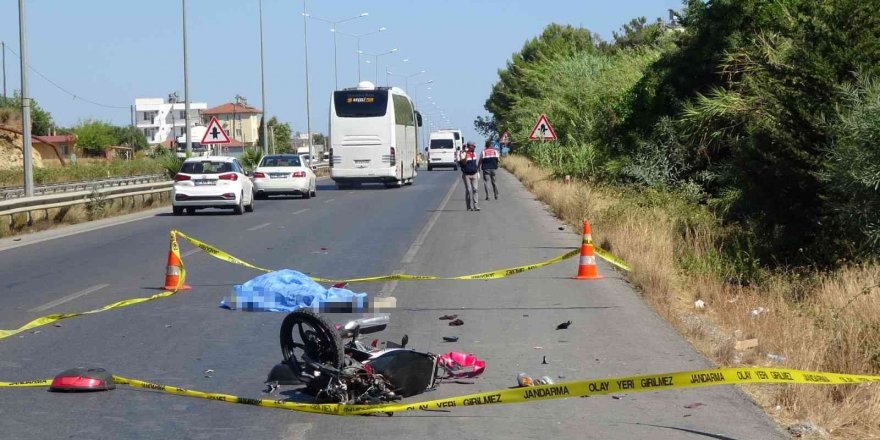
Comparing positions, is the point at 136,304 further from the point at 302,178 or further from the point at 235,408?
the point at 302,178

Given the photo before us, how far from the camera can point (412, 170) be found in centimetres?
5222

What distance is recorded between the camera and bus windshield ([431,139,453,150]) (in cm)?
8069

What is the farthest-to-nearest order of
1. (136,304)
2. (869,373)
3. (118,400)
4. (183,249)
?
(183,249) < (136,304) < (869,373) < (118,400)

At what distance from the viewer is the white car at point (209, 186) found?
2928 centimetres

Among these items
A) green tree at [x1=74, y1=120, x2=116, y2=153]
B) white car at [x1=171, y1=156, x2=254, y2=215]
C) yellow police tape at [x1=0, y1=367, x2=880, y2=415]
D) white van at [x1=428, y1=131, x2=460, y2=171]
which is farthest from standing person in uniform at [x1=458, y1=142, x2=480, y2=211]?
green tree at [x1=74, y1=120, x2=116, y2=153]

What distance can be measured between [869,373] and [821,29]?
9.58 meters

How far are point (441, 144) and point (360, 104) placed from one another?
36.4m

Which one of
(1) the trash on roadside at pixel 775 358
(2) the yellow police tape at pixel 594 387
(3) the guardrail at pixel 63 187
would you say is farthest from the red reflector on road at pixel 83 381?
(3) the guardrail at pixel 63 187

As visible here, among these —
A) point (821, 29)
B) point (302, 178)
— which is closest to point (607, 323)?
point (821, 29)

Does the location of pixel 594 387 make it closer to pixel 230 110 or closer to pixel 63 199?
pixel 63 199

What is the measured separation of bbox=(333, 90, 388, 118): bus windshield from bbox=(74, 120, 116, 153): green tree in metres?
92.0

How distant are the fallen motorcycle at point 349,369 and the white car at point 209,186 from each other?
71.4 feet

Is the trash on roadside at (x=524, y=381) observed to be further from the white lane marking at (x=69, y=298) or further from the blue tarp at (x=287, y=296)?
the white lane marking at (x=69, y=298)

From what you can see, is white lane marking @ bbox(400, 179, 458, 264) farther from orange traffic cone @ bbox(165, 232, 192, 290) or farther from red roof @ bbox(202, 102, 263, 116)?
red roof @ bbox(202, 102, 263, 116)
